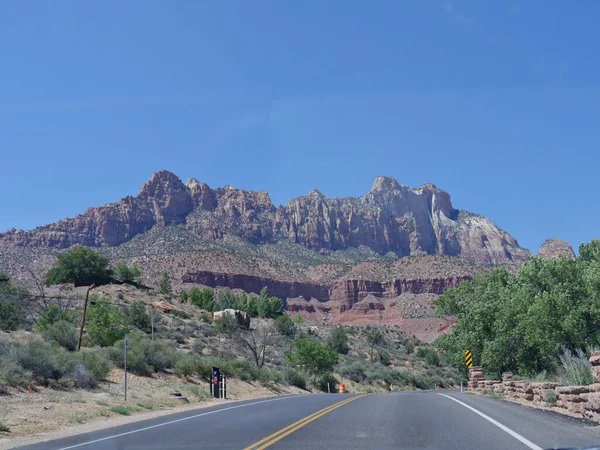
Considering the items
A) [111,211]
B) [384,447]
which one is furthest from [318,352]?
[111,211]

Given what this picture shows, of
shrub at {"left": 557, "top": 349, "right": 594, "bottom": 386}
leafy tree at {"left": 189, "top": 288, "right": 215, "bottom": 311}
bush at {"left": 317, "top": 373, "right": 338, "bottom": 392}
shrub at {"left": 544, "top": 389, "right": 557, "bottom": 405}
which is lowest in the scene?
bush at {"left": 317, "top": 373, "right": 338, "bottom": 392}

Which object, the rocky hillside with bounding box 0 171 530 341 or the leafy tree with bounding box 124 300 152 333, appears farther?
the rocky hillside with bounding box 0 171 530 341

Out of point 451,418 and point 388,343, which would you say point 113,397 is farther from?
point 388,343

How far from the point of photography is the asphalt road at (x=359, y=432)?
1291 centimetres

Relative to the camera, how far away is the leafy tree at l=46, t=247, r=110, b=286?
292ft

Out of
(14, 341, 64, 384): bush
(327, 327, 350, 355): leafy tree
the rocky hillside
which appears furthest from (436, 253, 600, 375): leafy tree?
the rocky hillside

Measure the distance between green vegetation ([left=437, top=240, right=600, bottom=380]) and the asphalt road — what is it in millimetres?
→ 9830

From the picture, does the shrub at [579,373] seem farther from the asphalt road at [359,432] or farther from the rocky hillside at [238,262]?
the rocky hillside at [238,262]

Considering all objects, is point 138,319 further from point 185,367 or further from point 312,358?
point 185,367

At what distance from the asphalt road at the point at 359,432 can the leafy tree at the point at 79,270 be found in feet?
235

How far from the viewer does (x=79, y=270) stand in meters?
89.0

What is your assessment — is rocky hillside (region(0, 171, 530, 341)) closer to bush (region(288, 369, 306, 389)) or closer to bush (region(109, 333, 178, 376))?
bush (region(288, 369, 306, 389))

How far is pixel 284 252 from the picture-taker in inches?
7407

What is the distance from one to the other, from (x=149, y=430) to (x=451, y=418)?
8159mm
